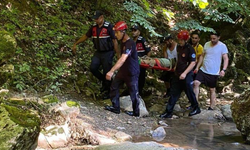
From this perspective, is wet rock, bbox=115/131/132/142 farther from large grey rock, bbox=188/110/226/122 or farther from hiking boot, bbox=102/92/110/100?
large grey rock, bbox=188/110/226/122

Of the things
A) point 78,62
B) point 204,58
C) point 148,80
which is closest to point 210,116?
point 204,58

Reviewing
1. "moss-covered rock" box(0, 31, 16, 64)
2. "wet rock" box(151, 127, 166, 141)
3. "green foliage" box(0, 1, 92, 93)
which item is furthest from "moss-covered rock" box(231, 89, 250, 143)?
"moss-covered rock" box(0, 31, 16, 64)

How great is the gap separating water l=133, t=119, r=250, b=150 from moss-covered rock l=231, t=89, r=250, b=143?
0.22 metres

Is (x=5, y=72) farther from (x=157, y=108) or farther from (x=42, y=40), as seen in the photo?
(x=157, y=108)

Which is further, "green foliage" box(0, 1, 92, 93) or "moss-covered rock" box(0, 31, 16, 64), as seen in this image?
"green foliage" box(0, 1, 92, 93)

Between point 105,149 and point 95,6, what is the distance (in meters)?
7.50

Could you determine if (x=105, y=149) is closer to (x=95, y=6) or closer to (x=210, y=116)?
(x=210, y=116)

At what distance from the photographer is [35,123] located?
3242mm

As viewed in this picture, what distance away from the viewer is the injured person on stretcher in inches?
285

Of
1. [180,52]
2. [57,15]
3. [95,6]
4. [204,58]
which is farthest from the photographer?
[95,6]

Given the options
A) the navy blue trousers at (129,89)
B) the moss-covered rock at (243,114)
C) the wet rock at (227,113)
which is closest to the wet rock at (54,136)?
the navy blue trousers at (129,89)

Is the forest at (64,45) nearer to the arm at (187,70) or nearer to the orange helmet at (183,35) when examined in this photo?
the orange helmet at (183,35)

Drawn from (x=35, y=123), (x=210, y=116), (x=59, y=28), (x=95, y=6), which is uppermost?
(x=95, y=6)

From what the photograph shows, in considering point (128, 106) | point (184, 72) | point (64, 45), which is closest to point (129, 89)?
point (128, 106)
